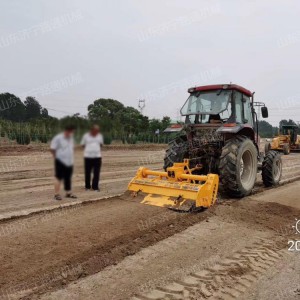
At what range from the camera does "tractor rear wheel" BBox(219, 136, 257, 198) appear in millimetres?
5943

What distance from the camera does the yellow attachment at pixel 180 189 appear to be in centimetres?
707

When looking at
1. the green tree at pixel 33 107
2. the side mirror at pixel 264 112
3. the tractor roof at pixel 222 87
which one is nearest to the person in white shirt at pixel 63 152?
the green tree at pixel 33 107

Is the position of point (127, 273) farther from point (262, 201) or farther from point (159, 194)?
point (262, 201)

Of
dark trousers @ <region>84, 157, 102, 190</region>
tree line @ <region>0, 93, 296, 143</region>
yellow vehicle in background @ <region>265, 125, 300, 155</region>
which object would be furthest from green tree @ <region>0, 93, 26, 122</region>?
yellow vehicle in background @ <region>265, 125, 300, 155</region>

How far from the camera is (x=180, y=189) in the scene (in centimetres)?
721

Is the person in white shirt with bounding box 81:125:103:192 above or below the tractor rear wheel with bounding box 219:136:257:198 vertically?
above

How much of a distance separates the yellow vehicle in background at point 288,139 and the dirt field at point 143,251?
19935mm

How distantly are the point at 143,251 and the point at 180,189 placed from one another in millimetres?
2147

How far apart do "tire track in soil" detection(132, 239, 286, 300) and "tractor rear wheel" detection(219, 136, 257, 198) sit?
5.19ft

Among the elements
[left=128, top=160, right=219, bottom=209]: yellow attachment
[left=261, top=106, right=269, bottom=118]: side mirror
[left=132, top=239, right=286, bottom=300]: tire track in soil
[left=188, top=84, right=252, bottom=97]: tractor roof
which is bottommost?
[left=132, top=239, right=286, bottom=300]: tire track in soil

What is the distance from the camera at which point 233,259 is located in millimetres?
5117

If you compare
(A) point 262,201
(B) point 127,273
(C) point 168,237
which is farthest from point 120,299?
(A) point 262,201

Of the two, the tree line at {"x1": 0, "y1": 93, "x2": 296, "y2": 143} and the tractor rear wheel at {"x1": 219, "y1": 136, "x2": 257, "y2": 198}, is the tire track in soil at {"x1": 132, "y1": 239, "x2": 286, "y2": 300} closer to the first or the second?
the tractor rear wheel at {"x1": 219, "y1": 136, "x2": 257, "y2": 198}

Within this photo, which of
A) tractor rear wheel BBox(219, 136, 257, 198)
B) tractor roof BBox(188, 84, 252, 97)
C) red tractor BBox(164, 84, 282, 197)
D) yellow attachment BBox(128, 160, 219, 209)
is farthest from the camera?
yellow attachment BBox(128, 160, 219, 209)
